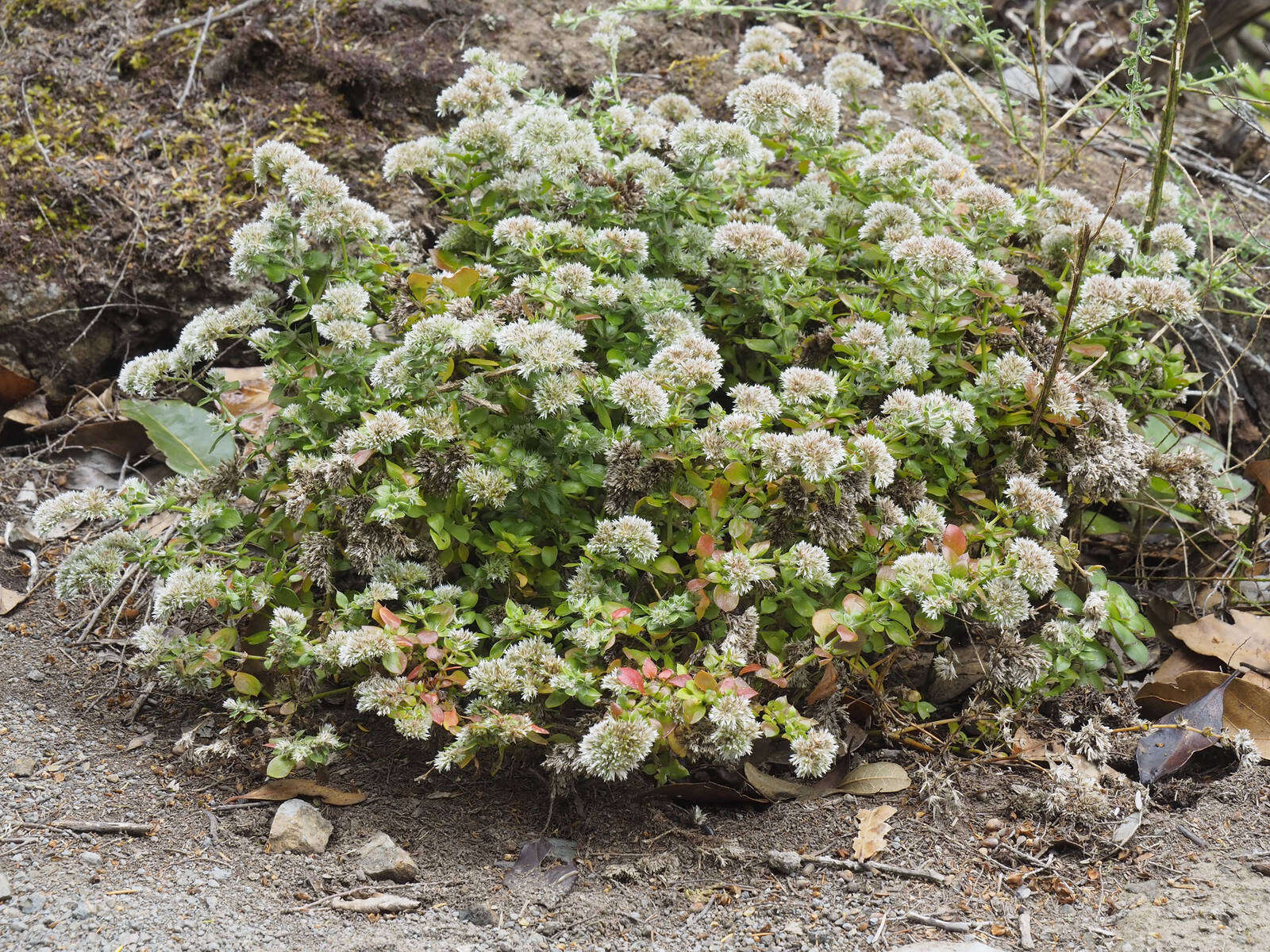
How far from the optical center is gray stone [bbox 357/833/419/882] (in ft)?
7.23

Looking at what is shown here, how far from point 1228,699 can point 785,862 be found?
4.14 feet

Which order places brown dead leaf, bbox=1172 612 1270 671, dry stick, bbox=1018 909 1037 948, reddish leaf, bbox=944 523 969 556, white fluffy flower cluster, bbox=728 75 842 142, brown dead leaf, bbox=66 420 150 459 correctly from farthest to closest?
brown dead leaf, bbox=66 420 150 459 → white fluffy flower cluster, bbox=728 75 842 142 → brown dead leaf, bbox=1172 612 1270 671 → reddish leaf, bbox=944 523 969 556 → dry stick, bbox=1018 909 1037 948

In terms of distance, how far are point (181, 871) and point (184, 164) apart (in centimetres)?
264

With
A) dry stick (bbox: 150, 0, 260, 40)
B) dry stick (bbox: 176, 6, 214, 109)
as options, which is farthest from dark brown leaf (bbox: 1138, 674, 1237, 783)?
dry stick (bbox: 150, 0, 260, 40)

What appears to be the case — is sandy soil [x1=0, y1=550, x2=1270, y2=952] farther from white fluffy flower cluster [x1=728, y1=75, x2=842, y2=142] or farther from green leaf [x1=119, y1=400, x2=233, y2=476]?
white fluffy flower cluster [x1=728, y1=75, x2=842, y2=142]

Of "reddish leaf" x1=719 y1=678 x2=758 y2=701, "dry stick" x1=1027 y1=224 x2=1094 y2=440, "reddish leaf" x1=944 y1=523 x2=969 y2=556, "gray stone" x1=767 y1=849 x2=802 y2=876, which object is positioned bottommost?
"gray stone" x1=767 y1=849 x2=802 y2=876

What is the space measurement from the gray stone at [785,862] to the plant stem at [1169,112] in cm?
214

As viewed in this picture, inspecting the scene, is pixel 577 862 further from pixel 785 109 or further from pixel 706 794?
pixel 785 109

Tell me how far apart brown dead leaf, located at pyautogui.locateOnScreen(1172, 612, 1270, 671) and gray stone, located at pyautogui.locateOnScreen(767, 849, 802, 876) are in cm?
135

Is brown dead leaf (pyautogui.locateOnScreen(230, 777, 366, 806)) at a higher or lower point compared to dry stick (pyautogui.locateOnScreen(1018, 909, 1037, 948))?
lower

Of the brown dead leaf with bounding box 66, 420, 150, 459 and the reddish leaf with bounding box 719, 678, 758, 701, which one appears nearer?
the reddish leaf with bounding box 719, 678, 758, 701

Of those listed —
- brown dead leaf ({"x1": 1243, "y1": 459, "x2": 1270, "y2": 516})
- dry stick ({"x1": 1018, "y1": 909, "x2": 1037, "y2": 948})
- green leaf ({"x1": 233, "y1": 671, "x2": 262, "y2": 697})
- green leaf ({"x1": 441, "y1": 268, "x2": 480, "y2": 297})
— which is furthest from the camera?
brown dead leaf ({"x1": 1243, "y1": 459, "x2": 1270, "y2": 516})

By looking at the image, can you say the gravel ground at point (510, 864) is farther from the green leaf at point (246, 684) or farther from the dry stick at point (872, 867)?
the green leaf at point (246, 684)

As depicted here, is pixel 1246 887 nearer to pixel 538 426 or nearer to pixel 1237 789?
pixel 1237 789
